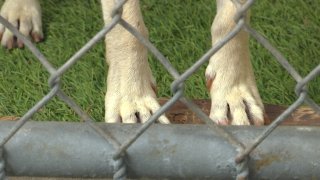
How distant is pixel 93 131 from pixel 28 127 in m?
0.12

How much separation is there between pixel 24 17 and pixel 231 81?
50.1 inches

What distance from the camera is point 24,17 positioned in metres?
3.15

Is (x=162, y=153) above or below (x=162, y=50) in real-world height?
above

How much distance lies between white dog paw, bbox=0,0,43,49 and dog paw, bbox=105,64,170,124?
1017 millimetres

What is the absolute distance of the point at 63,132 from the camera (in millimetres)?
1296

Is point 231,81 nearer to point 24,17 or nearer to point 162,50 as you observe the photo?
point 162,50

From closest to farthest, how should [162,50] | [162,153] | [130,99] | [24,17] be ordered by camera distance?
1. [162,153]
2. [130,99]
3. [162,50]
4. [24,17]

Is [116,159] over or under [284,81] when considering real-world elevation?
over

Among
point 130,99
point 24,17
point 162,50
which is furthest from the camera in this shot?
point 24,17

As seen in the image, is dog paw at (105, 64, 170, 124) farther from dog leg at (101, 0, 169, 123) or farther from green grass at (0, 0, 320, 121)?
green grass at (0, 0, 320, 121)

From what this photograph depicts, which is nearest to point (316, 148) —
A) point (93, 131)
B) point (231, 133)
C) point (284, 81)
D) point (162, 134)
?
point (231, 133)

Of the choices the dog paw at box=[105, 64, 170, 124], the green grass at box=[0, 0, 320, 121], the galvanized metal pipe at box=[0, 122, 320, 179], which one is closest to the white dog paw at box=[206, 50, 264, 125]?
the dog paw at box=[105, 64, 170, 124]

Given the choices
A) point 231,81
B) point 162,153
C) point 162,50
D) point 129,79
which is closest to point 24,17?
point 162,50

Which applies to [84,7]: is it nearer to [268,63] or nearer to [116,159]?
[268,63]
